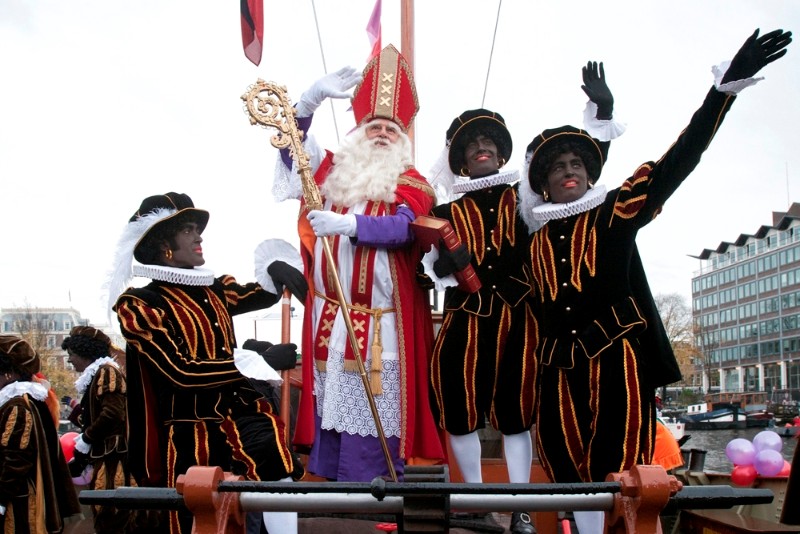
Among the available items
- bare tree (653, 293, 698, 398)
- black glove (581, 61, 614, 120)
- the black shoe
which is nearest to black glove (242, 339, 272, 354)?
the black shoe

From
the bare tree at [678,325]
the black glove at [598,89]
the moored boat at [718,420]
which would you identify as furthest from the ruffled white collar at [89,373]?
the bare tree at [678,325]

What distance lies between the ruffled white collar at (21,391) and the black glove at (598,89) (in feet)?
12.7

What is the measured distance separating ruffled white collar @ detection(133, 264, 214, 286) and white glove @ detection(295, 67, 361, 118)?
110cm

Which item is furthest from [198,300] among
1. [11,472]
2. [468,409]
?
[11,472]

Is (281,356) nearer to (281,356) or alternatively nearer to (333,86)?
(281,356)

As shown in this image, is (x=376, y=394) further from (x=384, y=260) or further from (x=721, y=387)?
(x=721, y=387)

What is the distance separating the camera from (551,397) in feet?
10.6

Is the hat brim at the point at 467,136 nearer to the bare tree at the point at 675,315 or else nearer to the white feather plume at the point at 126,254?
the white feather plume at the point at 126,254

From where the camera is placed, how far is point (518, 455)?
12.1ft

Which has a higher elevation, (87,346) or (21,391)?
(87,346)

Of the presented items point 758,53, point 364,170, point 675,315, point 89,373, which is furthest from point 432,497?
point 675,315

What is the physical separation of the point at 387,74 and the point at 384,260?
1.05 m

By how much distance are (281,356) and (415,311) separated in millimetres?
749

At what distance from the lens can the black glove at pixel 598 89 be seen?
3660 mm
